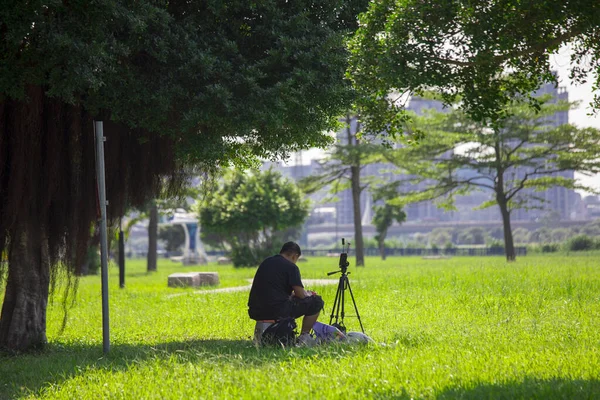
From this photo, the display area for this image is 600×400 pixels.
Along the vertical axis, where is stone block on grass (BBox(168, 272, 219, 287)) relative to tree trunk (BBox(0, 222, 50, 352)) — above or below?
below

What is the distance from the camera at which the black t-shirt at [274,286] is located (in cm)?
995

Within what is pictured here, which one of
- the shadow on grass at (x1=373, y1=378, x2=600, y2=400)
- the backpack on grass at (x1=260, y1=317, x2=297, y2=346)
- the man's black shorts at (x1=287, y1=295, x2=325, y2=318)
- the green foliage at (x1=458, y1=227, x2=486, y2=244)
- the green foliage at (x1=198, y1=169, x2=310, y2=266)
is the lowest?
the green foliage at (x1=458, y1=227, x2=486, y2=244)

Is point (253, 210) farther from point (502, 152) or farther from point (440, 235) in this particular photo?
point (440, 235)

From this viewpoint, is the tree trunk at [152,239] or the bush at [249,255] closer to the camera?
the bush at [249,255]

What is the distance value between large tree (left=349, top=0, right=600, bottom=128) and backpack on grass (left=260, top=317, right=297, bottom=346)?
3.09 m

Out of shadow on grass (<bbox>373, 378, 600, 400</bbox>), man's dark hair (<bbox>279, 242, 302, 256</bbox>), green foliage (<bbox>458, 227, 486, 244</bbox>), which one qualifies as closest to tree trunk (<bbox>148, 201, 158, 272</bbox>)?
man's dark hair (<bbox>279, 242, 302, 256</bbox>)

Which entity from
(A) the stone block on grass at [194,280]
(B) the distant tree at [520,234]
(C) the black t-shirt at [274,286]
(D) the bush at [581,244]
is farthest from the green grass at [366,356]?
(B) the distant tree at [520,234]

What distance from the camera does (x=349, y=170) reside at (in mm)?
38844

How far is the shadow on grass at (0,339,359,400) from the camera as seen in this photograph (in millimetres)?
8766

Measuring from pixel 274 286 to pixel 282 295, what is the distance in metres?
0.14

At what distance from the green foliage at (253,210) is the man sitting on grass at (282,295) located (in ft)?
93.6

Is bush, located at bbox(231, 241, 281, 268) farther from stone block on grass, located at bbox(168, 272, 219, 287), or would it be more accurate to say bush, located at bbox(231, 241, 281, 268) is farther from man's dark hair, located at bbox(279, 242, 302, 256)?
man's dark hair, located at bbox(279, 242, 302, 256)

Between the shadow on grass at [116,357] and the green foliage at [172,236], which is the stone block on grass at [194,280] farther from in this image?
the green foliage at [172,236]

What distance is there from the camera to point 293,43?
10820 mm
